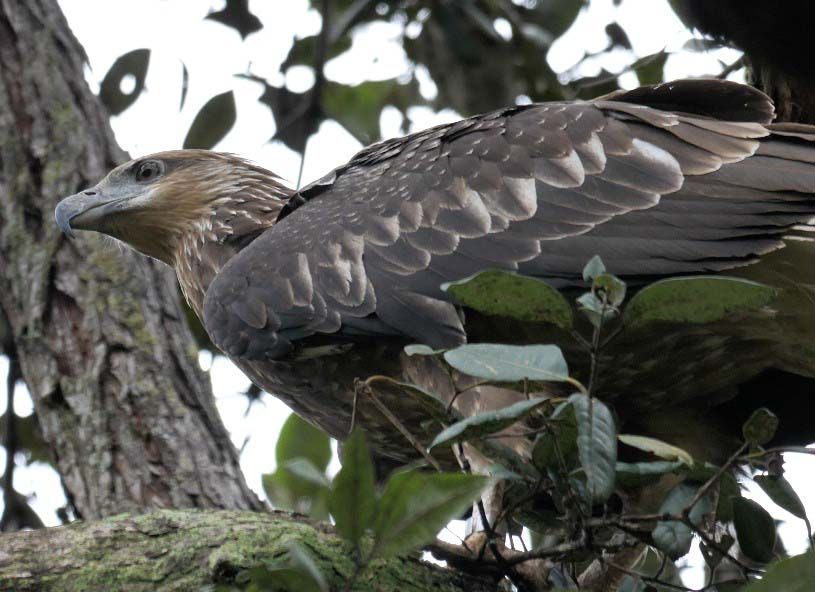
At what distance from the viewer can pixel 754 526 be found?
2.79 metres

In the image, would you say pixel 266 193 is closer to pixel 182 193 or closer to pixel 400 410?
pixel 182 193

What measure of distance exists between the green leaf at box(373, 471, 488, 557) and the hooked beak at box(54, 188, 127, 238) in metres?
2.67

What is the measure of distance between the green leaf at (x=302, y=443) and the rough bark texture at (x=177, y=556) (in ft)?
3.39

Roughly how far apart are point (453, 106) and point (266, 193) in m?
1.31

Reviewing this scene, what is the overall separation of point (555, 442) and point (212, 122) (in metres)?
3.29

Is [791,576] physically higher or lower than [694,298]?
lower

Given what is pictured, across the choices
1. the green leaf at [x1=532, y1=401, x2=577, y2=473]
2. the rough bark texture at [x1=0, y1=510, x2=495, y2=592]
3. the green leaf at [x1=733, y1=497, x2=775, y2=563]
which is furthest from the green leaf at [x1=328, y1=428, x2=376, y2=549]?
the green leaf at [x1=733, y1=497, x2=775, y2=563]

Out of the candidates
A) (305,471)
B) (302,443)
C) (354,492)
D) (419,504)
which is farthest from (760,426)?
(302,443)

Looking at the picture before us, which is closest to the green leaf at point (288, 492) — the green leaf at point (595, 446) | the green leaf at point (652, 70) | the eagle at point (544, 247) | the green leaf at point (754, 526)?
the eagle at point (544, 247)

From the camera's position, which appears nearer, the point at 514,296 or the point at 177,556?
the point at 514,296

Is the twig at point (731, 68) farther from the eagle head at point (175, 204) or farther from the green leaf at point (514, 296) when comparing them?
the green leaf at point (514, 296)

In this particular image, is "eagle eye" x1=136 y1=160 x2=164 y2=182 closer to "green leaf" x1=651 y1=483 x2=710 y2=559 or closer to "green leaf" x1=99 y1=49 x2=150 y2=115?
"green leaf" x1=99 y1=49 x2=150 y2=115

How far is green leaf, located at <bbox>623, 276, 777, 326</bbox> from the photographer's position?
246 cm

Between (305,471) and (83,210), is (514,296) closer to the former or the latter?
(305,471)
